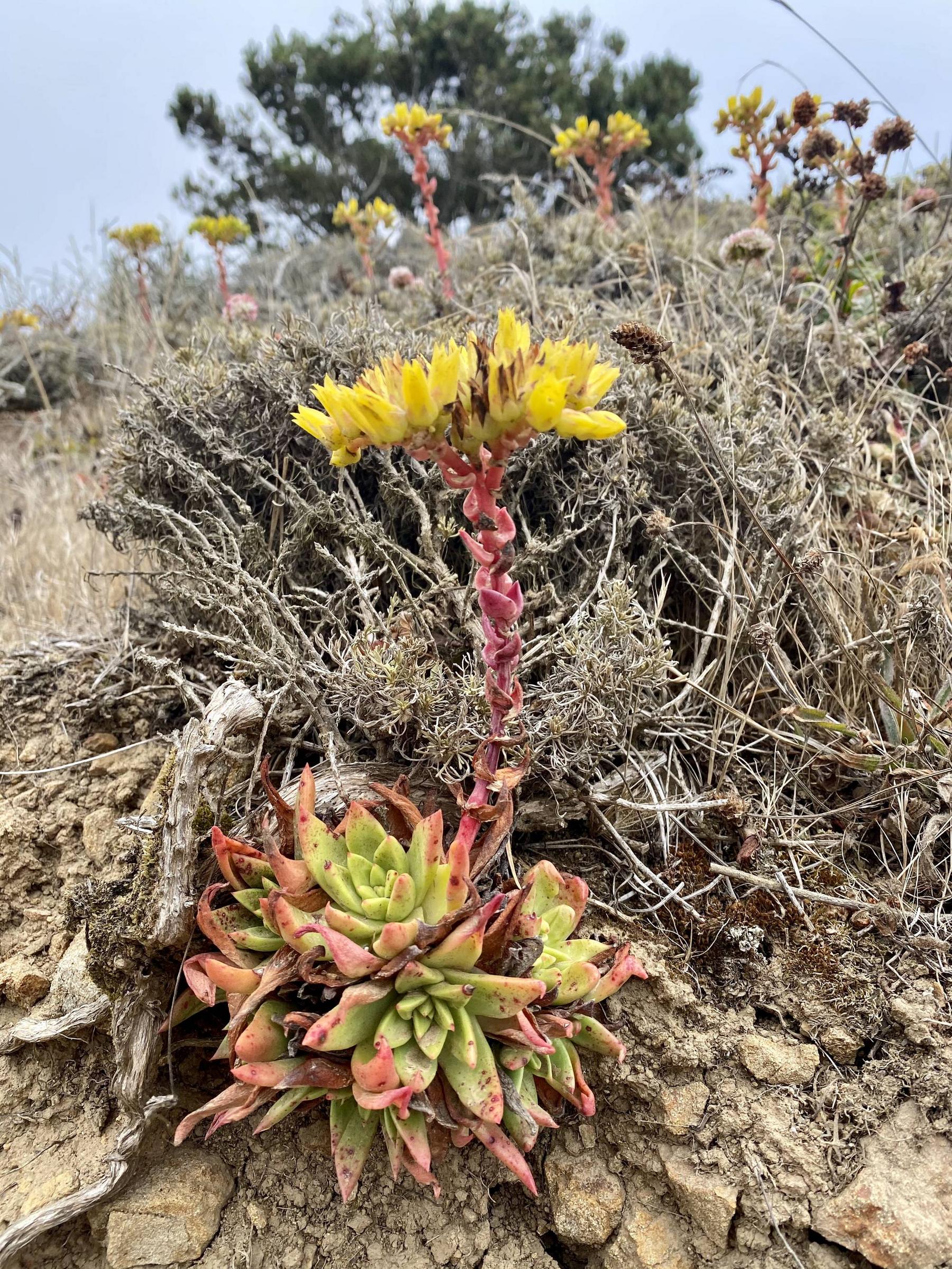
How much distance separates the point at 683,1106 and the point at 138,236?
5456 mm

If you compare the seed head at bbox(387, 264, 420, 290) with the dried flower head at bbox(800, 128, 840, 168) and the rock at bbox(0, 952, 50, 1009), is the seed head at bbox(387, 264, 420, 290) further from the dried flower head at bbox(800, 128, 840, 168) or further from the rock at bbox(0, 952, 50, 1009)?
the rock at bbox(0, 952, 50, 1009)

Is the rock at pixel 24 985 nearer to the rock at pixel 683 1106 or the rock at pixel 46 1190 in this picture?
the rock at pixel 46 1190

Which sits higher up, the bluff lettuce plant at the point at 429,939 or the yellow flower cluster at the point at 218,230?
the yellow flower cluster at the point at 218,230

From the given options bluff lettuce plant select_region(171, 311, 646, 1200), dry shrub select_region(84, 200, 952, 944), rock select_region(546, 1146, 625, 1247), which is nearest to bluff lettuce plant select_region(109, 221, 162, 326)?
dry shrub select_region(84, 200, 952, 944)

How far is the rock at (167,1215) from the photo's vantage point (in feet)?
5.83

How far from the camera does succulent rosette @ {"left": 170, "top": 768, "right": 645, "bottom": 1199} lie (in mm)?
1590

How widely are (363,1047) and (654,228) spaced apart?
200 inches

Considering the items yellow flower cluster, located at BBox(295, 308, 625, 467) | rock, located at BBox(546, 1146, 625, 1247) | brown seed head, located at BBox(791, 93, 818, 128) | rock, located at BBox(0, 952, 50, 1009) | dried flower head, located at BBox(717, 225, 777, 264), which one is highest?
brown seed head, located at BBox(791, 93, 818, 128)

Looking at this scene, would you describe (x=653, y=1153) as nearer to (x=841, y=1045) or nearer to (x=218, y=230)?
(x=841, y=1045)

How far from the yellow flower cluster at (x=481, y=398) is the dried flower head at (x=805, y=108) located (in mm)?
3150

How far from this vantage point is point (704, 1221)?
1.75 metres

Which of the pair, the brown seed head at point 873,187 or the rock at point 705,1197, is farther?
the brown seed head at point 873,187

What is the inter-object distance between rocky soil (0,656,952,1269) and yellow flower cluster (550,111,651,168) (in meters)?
4.55

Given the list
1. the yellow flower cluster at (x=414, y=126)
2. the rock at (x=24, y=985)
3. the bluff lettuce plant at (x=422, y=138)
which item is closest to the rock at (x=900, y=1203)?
the rock at (x=24, y=985)
